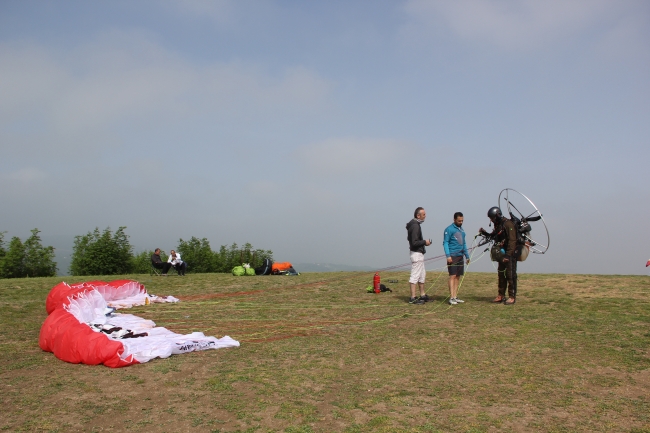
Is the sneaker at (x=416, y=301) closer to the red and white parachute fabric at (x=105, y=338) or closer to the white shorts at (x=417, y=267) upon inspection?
the white shorts at (x=417, y=267)

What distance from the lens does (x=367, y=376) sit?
571 centimetres

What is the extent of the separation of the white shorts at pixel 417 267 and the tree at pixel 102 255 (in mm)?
24261

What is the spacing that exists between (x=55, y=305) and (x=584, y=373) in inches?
365

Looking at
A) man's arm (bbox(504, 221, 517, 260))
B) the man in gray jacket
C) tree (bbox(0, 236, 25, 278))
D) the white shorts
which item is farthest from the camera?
tree (bbox(0, 236, 25, 278))

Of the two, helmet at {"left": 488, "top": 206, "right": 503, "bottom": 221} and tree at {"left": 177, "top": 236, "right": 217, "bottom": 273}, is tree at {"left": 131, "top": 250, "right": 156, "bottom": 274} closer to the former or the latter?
tree at {"left": 177, "top": 236, "right": 217, "bottom": 273}

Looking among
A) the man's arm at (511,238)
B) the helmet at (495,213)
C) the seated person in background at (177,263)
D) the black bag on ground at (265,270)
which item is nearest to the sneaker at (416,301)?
the man's arm at (511,238)

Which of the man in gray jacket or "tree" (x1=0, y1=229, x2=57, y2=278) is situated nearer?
the man in gray jacket

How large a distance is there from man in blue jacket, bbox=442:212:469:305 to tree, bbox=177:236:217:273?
24193 mm

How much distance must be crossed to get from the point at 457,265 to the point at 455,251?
0.30 metres

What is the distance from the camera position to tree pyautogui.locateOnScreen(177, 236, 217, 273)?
3253 centimetres

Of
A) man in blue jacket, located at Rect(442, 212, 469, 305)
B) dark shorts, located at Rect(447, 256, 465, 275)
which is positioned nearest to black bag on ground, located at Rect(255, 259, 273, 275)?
man in blue jacket, located at Rect(442, 212, 469, 305)

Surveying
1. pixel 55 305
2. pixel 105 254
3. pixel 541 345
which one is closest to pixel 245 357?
pixel 541 345

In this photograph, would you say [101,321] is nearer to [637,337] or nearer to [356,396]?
[356,396]

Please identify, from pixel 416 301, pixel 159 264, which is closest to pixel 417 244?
pixel 416 301
